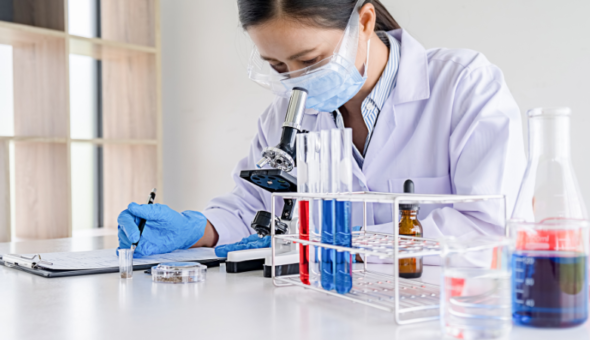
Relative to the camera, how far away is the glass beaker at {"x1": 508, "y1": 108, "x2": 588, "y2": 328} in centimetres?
61

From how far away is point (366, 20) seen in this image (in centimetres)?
150

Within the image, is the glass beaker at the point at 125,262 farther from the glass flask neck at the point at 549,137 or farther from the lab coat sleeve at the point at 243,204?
the glass flask neck at the point at 549,137

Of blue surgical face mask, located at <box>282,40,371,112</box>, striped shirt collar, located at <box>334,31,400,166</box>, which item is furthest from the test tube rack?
striped shirt collar, located at <box>334,31,400,166</box>

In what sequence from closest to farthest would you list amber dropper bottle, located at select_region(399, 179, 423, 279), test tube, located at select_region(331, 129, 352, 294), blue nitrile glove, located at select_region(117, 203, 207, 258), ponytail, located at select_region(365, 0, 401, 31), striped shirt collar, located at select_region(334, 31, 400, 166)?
test tube, located at select_region(331, 129, 352, 294) → amber dropper bottle, located at select_region(399, 179, 423, 279) → blue nitrile glove, located at select_region(117, 203, 207, 258) → striped shirt collar, located at select_region(334, 31, 400, 166) → ponytail, located at select_region(365, 0, 401, 31)

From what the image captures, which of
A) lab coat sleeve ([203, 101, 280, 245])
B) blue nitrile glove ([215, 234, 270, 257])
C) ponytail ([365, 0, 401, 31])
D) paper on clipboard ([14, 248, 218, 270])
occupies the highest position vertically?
ponytail ([365, 0, 401, 31])

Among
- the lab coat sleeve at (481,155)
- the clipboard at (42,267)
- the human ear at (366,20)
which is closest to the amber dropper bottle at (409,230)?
the lab coat sleeve at (481,155)

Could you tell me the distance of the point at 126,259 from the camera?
1.06 meters

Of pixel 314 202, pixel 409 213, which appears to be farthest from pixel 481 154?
pixel 314 202

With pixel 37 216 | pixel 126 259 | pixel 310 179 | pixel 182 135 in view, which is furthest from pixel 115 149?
pixel 310 179

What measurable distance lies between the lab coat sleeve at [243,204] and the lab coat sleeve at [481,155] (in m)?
0.60

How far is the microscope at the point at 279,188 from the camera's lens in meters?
1.04

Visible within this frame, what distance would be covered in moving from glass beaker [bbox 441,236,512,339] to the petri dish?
524 mm

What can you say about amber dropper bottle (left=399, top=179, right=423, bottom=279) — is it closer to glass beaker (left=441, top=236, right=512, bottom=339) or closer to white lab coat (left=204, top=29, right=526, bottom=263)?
white lab coat (left=204, top=29, right=526, bottom=263)

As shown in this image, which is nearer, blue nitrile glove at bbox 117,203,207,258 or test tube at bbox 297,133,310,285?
test tube at bbox 297,133,310,285
